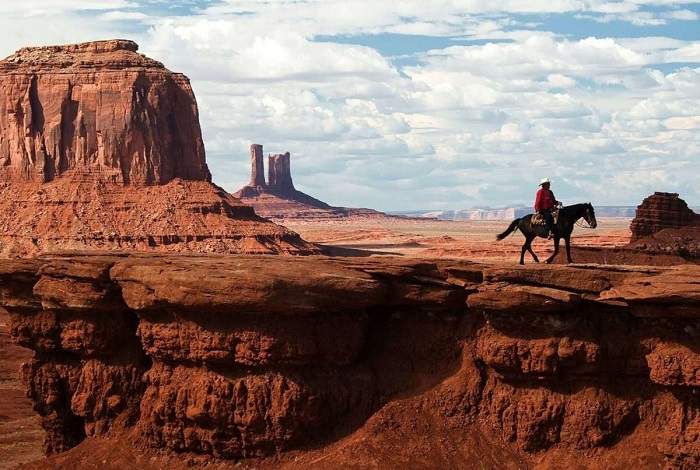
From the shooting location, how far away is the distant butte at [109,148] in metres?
109

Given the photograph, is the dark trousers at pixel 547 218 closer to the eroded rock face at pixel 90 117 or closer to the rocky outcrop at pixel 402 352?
the rocky outcrop at pixel 402 352

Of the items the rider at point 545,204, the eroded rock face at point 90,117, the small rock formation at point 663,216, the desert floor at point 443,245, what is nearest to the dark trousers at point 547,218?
the rider at point 545,204

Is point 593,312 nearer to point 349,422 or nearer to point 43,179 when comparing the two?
point 349,422

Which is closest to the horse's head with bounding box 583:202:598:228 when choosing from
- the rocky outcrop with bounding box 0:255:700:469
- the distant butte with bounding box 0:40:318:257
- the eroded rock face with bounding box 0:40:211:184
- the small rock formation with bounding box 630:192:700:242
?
the rocky outcrop with bounding box 0:255:700:469

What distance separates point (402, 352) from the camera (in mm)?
28500

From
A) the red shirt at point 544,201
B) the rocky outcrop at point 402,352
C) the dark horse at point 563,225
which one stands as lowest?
the rocky outcrop at point 402,352

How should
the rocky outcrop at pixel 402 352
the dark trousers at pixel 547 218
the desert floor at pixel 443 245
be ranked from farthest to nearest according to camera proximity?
the desert floor at pixel 443 245 → the dark trousers at pixel 547 218 → the rocky outcrop at pixel 402 352

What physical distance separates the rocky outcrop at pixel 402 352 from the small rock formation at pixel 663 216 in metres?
45.8

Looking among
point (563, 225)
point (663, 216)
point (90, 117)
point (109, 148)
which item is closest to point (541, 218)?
point (563, 225)

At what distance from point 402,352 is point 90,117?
8833 centimetres

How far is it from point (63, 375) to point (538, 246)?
9775 cm

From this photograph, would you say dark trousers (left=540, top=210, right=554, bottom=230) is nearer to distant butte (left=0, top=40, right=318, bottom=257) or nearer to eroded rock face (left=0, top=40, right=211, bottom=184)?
distant butte (left=0, top=40, right=318, bottom=257)

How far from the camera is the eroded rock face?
112000mm

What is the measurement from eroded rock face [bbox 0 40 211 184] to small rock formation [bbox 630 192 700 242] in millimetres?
52535
